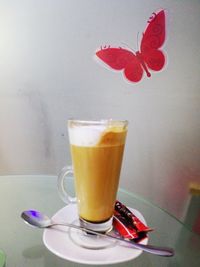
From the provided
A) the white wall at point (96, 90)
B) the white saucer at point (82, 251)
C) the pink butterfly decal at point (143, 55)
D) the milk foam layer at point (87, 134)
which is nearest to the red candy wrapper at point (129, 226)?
the white saucer at point (82, 251)

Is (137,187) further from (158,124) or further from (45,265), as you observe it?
(45,265)

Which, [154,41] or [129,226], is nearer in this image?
[129,226]

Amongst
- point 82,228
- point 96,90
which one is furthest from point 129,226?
point 96,90

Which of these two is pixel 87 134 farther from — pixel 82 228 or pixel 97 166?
pixel 82 228

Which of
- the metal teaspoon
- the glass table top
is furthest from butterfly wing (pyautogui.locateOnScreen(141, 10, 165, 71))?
the metal teaspoon

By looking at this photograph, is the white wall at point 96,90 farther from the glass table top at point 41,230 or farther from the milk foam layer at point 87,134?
the milk foam layer at point 87,134

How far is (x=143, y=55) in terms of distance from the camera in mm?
→ 1339

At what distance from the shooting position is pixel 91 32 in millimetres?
1342

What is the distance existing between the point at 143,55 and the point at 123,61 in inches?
4.8

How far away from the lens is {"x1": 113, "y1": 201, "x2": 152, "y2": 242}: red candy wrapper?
49 cm

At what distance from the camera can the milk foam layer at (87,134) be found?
1.63ft

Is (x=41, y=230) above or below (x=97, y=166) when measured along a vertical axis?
below

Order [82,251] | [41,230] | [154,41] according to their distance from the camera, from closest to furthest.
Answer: [82,251]
[41,230]
[154,41]

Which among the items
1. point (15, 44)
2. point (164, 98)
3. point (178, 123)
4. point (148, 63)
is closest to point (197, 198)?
point (178, 123)
